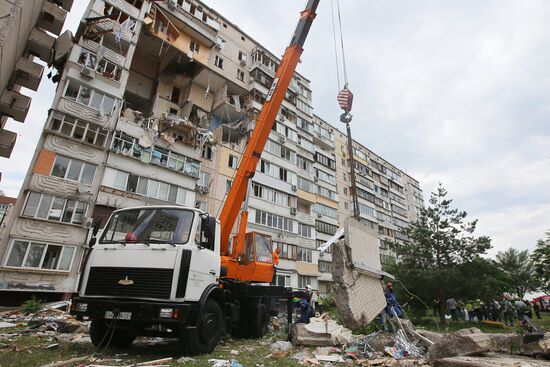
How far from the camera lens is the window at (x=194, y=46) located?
90.7 ft

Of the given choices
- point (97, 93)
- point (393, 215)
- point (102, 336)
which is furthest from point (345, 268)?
point (393, 215)

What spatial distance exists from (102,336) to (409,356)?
668 cm

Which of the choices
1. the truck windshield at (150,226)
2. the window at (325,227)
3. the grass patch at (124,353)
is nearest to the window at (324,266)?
the window at (325,227)

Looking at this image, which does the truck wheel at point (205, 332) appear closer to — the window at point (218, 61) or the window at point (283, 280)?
the window at point (283, 280)

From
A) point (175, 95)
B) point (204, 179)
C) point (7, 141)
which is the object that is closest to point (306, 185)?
point (204, 179)

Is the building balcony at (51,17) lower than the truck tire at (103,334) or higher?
higher

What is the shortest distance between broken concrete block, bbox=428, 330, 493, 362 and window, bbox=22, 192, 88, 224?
61.3 ft

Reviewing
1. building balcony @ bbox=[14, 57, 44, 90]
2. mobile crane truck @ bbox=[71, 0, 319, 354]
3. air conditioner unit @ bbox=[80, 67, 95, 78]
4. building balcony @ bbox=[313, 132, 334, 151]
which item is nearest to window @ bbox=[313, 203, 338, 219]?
building balcony @ bbox=[313, 132, 334, 151]

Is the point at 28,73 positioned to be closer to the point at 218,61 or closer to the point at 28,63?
the point at 28,63

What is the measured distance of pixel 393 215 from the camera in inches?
2103

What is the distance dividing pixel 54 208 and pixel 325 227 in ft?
87.6

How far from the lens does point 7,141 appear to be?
6109 millimetres

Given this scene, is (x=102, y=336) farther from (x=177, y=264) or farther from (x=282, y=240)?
(x=282, y=240)

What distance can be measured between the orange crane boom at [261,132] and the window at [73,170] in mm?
13071
